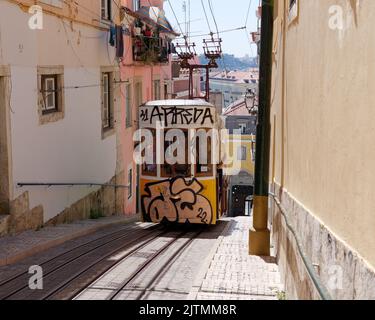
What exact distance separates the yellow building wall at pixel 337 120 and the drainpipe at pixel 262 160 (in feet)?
6.19

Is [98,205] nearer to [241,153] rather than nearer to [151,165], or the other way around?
[151,165]

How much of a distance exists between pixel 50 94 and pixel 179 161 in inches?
125

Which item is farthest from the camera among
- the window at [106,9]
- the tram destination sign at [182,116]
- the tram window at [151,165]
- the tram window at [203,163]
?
the window at [106,9]

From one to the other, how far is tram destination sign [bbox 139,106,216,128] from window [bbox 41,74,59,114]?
212 cm

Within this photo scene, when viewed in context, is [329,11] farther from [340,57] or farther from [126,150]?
[126,150]

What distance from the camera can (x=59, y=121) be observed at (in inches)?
506

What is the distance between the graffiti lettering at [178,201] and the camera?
43.8 feet

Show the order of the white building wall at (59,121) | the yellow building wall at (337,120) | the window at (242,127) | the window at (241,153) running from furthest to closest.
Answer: the window at (242,127) → the window at (241,153) → the white building wall at (59,121) → the yellow building wall at (337,120)

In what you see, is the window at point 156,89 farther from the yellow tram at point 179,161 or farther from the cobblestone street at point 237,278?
the cobblestone street at point 237,278

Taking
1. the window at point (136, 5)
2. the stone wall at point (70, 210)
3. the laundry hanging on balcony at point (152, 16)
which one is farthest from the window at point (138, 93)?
the stone wall at point (70, 210)

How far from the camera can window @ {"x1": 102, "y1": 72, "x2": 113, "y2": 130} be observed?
17.8m

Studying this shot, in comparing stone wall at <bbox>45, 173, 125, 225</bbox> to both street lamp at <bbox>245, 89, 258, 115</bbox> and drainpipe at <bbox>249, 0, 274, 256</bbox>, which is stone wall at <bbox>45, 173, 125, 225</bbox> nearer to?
drainpipe at <bbox>249, 0, 274, 256</bbox>


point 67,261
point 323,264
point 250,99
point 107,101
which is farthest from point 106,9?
point 323,264
